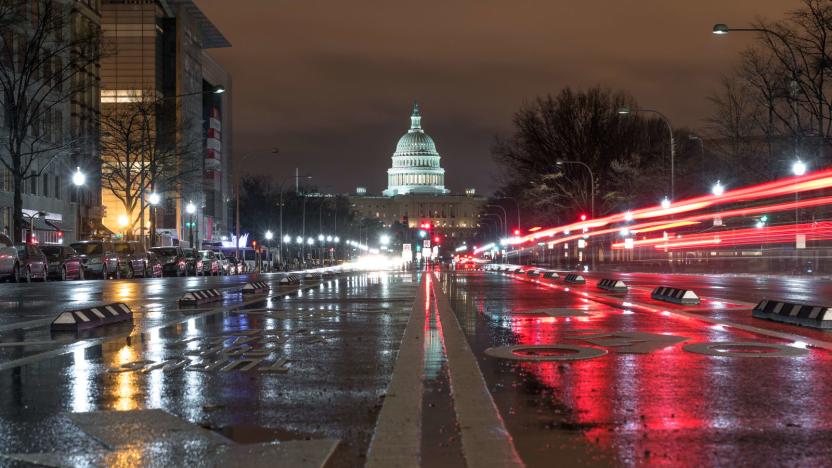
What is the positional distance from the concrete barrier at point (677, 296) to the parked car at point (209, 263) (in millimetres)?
42098

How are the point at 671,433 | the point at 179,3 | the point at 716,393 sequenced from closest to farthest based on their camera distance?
the point at 671,433 < the point at 716,393 < the point at 179,3

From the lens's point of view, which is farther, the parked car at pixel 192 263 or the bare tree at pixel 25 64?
the parked car at pixel 192 263

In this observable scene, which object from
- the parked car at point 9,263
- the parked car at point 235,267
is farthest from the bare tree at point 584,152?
the parked car at point 9,263

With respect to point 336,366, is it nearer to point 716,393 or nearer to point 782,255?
point 716,393

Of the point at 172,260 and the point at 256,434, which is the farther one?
the point at 172,260

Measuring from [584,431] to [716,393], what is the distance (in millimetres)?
1942

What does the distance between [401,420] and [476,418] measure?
0.52 m

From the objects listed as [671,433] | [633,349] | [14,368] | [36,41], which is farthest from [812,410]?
[36,41]

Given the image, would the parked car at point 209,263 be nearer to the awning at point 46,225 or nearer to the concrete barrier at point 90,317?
the awning at point 46,225

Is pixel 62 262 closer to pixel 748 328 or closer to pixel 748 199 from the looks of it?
pixel 748 328

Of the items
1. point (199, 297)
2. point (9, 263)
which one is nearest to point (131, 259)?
point (9, 263)

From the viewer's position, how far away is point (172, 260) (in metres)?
55.8

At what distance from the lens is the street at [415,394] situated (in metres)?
5.86

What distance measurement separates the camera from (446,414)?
715 centimetres
